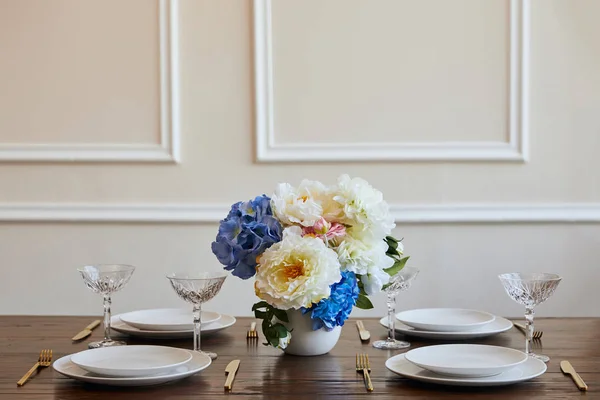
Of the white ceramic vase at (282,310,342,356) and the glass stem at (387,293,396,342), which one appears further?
the glass stem at (387,293,396,342)

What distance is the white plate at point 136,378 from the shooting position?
131 centimetres

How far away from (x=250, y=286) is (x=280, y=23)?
97 centimetres

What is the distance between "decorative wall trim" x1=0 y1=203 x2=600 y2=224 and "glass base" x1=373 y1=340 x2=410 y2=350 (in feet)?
3.66

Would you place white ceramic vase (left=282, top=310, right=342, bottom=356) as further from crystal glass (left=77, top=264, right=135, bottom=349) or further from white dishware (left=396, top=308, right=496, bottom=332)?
crystal glass (left=77, top=264, right=135, bottom=349)

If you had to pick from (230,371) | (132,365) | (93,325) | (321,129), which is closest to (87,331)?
(93,325)

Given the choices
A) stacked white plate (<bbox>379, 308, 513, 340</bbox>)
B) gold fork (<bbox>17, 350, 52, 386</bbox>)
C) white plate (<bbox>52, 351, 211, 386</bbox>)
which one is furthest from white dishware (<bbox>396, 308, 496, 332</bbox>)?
gold fork (<bbox>17, 350, 52, 386</bbox>)

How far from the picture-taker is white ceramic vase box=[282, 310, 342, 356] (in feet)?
5.01

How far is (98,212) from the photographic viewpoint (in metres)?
2.80

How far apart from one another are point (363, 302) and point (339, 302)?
86 mm

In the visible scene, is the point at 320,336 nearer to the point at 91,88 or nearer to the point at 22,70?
the point at 91,88

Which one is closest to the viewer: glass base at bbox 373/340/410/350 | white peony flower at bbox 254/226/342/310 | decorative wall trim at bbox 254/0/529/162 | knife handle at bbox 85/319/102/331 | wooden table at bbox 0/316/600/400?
wooden table at bbox 0/316/600/400

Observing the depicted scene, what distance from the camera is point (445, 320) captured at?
1.80m

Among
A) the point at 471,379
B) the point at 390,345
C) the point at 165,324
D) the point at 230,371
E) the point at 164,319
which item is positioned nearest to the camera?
the point at 471,379

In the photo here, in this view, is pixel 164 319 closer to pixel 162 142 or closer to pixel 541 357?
pixel 541 357
